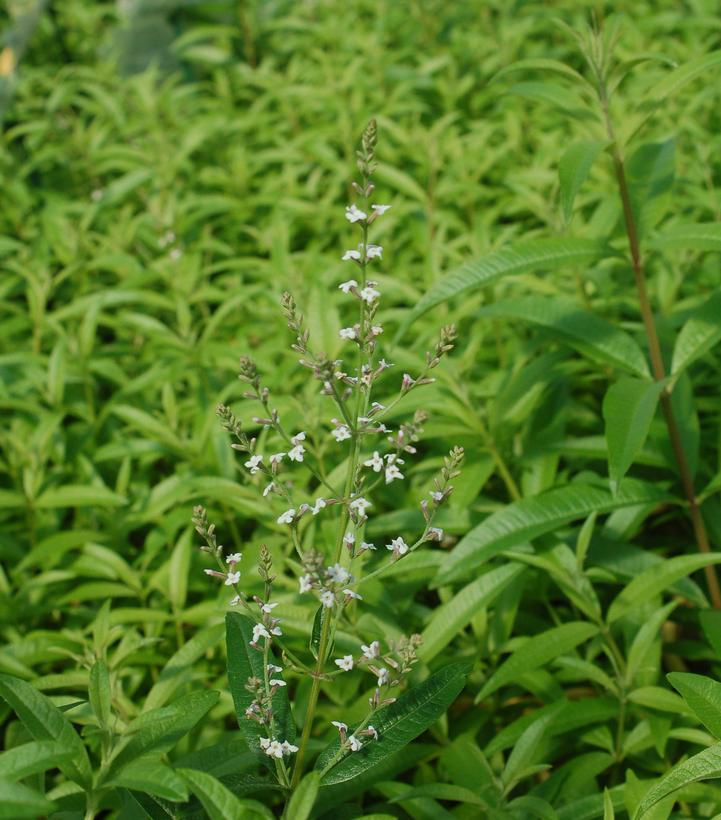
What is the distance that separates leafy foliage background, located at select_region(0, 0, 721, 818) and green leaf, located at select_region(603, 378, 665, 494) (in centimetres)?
25

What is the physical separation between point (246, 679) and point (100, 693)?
0.95 feet

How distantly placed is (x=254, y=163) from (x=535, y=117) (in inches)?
57.6

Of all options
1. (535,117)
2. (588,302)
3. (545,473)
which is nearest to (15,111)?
(535,117)

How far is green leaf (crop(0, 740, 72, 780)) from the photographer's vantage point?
1369 mm

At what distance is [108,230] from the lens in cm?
440

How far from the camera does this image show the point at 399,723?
1588 millimetres

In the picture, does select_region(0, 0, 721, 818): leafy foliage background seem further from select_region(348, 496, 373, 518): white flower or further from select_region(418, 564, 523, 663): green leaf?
select_region(348, 496, 373, 518): white flower

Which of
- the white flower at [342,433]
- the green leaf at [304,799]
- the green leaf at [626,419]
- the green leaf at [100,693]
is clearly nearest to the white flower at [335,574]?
the white flower at [342,433]

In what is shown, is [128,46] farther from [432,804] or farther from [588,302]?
[432,804]

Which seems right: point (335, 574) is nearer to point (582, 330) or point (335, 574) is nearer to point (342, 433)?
point (342, 433)

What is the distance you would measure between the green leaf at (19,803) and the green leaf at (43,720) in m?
0.22

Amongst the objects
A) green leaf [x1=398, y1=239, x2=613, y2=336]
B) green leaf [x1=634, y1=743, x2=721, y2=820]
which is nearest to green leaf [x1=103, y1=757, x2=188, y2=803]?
green leaf [x1=634, y1=743, x2=721, y2=820]

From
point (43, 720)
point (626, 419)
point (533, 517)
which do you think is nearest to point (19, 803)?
point (43, 720)

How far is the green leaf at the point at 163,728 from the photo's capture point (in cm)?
158
